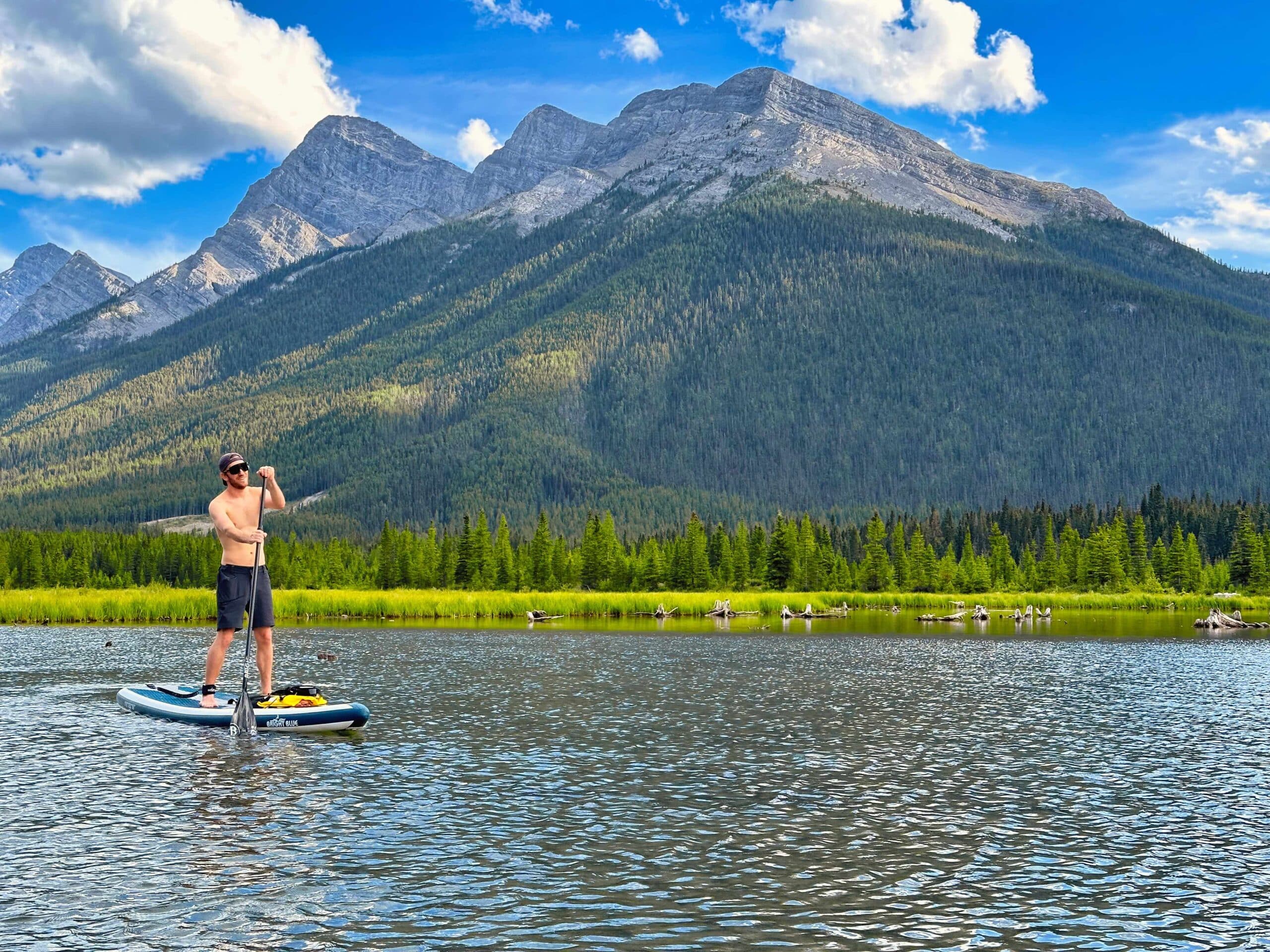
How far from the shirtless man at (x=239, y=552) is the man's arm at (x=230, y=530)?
0.04 feet

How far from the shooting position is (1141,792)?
1016 inches

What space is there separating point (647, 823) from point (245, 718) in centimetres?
1450

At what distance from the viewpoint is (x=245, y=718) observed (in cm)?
3184

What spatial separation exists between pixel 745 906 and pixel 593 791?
834 centimetres

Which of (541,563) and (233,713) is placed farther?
(541,563)

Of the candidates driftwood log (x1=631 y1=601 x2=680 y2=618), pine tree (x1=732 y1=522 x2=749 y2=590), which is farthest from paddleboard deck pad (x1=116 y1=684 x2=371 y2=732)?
pine tree (x1=732 y1=522 x2=749 y2=590)

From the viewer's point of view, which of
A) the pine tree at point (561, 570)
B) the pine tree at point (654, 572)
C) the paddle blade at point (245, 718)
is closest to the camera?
the paddle blade at point (245, 718)

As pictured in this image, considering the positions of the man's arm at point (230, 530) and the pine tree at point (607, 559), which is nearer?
the man's arm at point (230, 530)

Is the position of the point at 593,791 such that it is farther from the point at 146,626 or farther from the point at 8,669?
the point at 146,626

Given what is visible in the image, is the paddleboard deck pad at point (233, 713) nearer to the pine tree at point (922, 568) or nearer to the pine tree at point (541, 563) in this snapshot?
the pine tree at point (541, 563)

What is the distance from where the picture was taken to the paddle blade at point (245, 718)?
3177 cm

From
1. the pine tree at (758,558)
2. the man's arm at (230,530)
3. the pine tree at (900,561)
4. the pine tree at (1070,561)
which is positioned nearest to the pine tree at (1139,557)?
the pine tree at (1070,561)

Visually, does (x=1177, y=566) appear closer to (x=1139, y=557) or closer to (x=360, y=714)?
(x=1139, y=557)

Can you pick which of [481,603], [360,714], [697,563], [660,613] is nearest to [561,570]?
[697,563]
